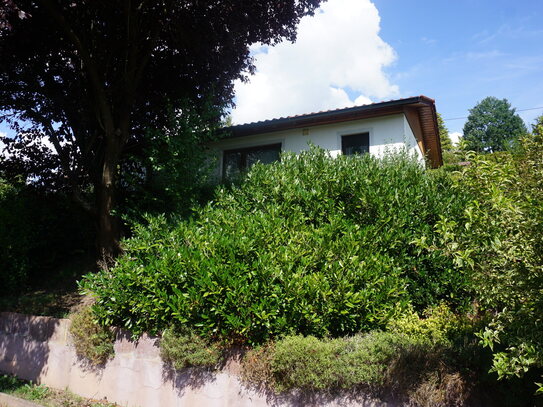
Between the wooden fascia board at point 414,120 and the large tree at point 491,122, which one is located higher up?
the large tree at point 491,122

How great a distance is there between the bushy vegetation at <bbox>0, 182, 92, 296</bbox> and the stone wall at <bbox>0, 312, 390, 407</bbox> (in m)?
1.83

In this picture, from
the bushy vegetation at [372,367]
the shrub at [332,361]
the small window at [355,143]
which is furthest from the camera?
the small window at [355,143]

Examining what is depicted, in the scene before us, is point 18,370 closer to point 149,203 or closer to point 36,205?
point 149,203

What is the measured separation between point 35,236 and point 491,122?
2339 inches

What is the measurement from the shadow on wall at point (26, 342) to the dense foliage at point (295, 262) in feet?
4.35

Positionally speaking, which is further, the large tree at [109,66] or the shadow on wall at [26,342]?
the large tree at [109,66]

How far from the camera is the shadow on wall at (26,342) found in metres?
6.39

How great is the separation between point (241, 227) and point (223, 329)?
1.39m

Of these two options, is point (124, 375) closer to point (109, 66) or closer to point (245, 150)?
point (109, 66)

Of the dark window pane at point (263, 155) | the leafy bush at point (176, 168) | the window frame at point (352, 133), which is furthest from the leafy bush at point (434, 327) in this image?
the dark window pane at point (263, 155)

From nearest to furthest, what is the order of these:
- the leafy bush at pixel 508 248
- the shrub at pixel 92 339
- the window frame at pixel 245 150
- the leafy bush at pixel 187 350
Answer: the leafy bush at pixel 508 248 → the leafy bush at pixel 187 350 → the shrub at pixel 92 339 → the window frame at pixel 245 150

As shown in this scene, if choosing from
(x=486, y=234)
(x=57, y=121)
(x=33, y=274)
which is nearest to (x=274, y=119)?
(x=57, y=121)

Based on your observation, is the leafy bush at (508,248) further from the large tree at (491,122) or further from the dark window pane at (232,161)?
the large tree at (491,122)

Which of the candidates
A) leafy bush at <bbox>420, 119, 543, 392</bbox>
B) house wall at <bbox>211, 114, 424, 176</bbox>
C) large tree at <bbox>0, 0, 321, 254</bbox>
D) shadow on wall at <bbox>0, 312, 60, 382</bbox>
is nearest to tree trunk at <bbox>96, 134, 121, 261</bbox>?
large tree at <bbox>0, 0, 321, 254</bbox>
